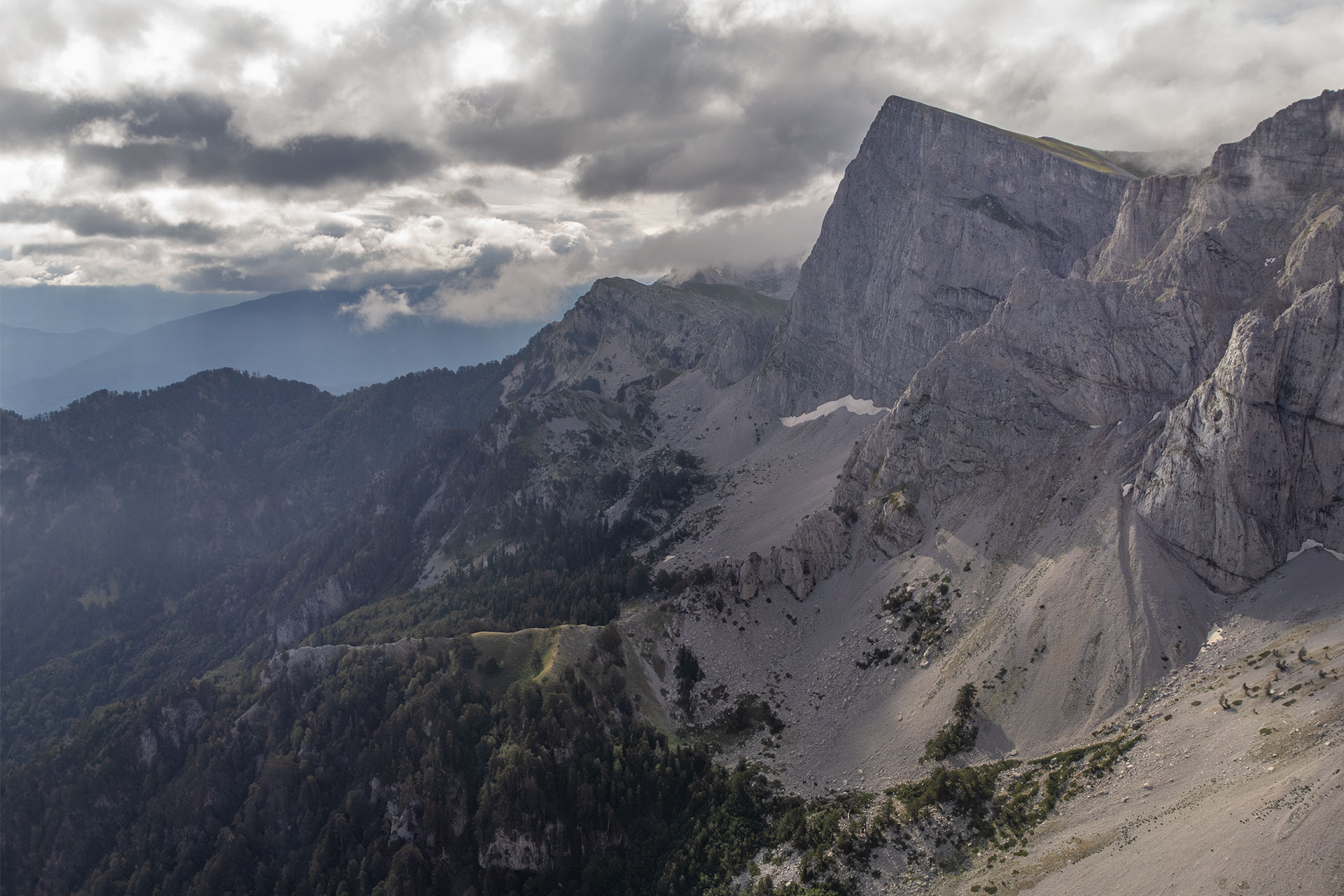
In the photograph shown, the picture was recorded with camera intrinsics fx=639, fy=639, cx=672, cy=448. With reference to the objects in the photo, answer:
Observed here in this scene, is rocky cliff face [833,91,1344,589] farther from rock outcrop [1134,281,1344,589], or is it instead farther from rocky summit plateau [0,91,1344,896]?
rocky summit plateau [0,91,1344,896]

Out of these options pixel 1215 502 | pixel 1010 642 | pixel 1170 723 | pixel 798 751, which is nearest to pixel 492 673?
pixel 798 751

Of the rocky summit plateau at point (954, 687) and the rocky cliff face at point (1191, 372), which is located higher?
the rocky cliff face at point (1191, 372)

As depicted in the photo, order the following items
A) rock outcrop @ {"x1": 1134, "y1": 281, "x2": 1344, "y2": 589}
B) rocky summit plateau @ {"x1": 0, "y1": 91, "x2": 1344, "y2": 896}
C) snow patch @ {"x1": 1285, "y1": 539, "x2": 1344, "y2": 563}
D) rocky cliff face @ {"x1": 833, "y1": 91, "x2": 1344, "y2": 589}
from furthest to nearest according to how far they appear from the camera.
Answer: rocky cliff face @ {"x1": 833, "y1": 91, "x2": 1344, "y2": 589}
rock outcrop @ {"x1": 1134, "y1": 281, "x2": 1344, "y2": 589}
snow patch @ {"x1": 1285, "y1": 539, "x2": 1344, "y2": 563}
rocky summit plateau @ {"x1": 0, "y1": 91, "x2": 1344, "y2": 896}

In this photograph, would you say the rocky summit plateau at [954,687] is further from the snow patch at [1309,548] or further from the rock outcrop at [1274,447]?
the rock outcrop at [1274,447]

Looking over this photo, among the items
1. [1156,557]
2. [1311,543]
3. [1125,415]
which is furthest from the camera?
[1125,415]

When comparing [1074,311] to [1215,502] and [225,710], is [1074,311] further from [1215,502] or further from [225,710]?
[225,710]

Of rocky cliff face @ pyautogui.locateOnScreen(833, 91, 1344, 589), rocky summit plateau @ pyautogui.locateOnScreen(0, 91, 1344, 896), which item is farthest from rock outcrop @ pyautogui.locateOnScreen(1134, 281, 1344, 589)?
rocky summit plateau @ pyautogui.locateOnScreen(0, 91, 1344, 896)

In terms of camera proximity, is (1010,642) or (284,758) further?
(284,758)

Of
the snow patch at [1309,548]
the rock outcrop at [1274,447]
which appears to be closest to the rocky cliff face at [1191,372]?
the rock outcrop at [1274,447]

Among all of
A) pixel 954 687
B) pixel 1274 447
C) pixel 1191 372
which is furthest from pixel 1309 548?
pixel 954 687
